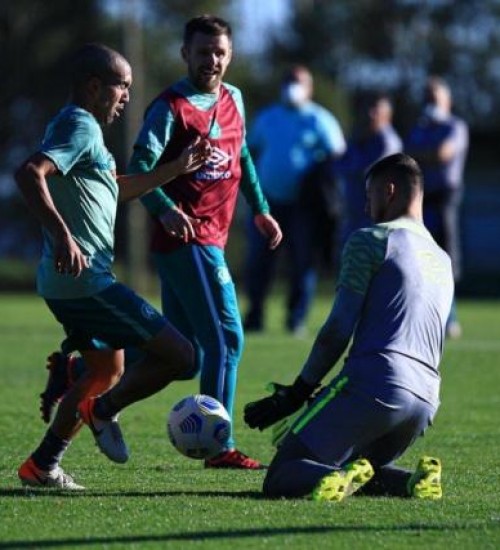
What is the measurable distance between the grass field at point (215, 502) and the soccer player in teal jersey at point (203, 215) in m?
0.56

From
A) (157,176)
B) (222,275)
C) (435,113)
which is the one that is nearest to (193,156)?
(157,176)

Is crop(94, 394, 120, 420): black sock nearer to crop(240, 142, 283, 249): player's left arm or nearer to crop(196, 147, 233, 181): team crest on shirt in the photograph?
crop(196, 147, 233, 181): team crest on shirt

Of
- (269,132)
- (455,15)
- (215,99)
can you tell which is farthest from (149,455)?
(455,15)

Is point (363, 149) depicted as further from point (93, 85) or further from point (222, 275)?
point (93, 85)

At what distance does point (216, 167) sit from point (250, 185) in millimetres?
461

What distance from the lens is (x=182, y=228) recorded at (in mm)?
8273

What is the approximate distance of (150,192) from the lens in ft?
27.3

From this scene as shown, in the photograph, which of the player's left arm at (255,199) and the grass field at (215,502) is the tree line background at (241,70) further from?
the player's left arm at (255,199)

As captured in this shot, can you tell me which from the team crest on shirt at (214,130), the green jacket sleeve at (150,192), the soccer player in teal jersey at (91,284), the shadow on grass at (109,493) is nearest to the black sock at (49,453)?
the soccer player in teal jersey at (91,284)

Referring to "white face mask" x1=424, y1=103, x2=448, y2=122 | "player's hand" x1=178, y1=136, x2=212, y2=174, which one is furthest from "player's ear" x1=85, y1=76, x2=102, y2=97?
"white face mask" x1=424, y1=103, x2=448, y2=122

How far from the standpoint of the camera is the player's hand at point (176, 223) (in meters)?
8.28

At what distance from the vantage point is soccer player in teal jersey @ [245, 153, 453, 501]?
23.7 feet

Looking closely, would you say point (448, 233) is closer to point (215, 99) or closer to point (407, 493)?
point (215, 99)

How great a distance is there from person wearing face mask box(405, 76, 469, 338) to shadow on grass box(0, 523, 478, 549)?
1143 centimetres
